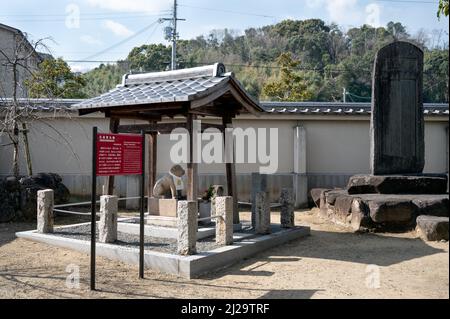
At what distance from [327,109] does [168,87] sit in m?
8.00

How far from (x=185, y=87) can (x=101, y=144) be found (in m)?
2.42

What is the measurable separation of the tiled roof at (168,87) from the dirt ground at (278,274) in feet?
8.85

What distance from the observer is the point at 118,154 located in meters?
5.71

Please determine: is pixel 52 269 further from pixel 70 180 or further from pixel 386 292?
pixel 70 180

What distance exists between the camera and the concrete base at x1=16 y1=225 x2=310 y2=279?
5879mm

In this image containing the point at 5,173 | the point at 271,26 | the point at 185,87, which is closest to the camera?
the point at 185,87

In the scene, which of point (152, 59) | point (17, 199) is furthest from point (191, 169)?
point (152, 59)

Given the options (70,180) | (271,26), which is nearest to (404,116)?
(70,180)

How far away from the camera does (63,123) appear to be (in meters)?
13.6

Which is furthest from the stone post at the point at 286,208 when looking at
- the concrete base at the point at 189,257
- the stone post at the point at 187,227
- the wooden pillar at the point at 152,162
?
the stone post at the point at 187,227

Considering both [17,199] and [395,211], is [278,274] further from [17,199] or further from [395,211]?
[17,199]

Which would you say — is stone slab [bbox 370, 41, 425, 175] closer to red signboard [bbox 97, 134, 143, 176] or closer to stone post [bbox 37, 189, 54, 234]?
red signboard [bbox 97, 134, 143, 176]

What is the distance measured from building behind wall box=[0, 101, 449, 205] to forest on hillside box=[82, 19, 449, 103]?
933cm

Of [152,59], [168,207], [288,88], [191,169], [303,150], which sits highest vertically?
[152,59]
